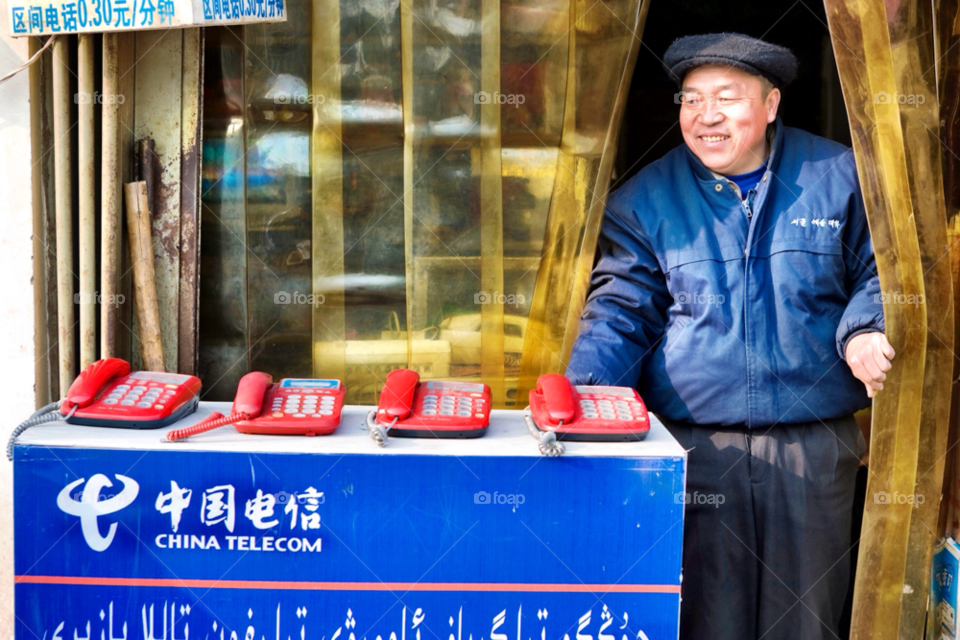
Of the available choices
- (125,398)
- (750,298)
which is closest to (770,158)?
(750,298)

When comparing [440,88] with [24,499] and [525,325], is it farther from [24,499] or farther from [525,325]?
[24,499]

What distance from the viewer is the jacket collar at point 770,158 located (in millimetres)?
2299

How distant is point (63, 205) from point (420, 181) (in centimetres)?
99

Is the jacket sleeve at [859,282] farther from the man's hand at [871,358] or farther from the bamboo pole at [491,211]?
the bamboo pole at [491,211]

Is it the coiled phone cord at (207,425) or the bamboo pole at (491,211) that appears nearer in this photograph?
the coiled phone cord at (207,425)

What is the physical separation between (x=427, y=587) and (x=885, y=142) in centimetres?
160

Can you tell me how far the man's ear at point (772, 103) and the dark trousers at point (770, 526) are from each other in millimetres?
867

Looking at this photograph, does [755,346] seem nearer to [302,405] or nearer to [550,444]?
[550,444]

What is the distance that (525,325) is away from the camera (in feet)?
8.33

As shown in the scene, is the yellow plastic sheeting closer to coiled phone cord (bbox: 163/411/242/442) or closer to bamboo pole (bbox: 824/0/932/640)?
bamboo pole (bbox: 824/0/932/640)

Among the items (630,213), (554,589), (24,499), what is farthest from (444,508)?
(630,213)

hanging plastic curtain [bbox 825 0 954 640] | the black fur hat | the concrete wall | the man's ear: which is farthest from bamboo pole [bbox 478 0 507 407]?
the concrete wall

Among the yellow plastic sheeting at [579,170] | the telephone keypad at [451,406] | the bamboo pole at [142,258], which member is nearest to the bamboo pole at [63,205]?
the bamboo pole at [142,258]

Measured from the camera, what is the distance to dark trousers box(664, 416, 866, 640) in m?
2.24
